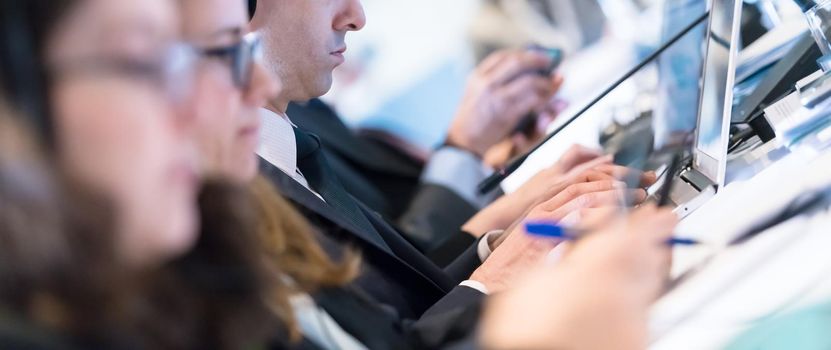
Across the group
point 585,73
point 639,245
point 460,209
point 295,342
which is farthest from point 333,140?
point 639,245

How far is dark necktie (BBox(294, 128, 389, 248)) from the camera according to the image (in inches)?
36.0

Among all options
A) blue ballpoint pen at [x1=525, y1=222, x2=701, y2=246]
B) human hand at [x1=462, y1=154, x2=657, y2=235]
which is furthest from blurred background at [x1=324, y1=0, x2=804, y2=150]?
blue ballpoint pen at [x1=525, y1=222, x2=701, y2=246]

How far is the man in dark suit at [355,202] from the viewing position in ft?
2.56

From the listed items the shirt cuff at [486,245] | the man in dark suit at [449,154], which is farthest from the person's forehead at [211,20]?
the man in dark suit at [449,154]

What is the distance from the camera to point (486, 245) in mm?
946

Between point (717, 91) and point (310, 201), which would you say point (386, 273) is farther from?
point (717, 91)

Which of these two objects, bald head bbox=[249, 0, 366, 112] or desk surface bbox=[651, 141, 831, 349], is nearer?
desk surface bbox=[651, 141, 831, 349]

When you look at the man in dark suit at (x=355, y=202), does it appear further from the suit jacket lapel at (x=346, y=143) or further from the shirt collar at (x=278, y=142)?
the suit jacket lapel at (x=346, y=143)

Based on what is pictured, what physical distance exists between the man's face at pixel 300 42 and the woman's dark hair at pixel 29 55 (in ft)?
1.56

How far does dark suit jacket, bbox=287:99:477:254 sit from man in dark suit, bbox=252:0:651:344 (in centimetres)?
19

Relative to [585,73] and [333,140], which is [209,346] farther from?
[585,73]

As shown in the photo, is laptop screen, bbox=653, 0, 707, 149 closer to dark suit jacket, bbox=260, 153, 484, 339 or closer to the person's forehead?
dark suit jacket, bbox=260, 153, 484, 339

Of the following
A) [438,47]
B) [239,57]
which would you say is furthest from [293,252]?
[438,47]

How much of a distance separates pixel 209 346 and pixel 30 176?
0.14 metres
